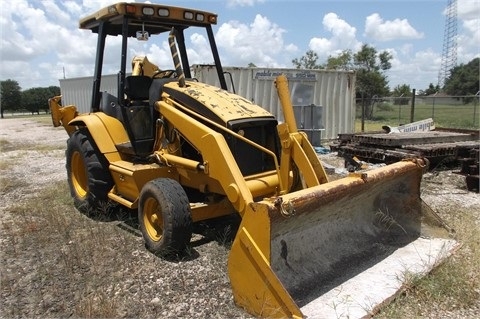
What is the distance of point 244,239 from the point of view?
3.41m

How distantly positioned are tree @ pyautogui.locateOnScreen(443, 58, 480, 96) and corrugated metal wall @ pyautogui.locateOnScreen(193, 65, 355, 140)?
123 ft

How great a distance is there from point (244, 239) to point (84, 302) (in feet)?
4.52

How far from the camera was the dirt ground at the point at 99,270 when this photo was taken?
11.8ft

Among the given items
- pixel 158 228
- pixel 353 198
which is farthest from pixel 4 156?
pixel 353 198

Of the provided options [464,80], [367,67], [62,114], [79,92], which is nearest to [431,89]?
[464,80]

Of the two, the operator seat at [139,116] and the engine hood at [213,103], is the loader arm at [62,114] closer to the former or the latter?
the operator seat at [139,116]

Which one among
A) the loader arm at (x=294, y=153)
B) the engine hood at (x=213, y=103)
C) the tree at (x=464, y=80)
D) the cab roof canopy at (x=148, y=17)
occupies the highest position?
the tree at (x=464, y=80)

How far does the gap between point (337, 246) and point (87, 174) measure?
3.29 m

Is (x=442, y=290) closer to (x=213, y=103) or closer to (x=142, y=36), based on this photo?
(x=213, y=103)

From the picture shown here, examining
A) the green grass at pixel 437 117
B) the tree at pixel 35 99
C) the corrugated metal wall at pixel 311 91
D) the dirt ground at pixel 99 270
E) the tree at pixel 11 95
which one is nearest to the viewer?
the dirt ground at pixel 99 270

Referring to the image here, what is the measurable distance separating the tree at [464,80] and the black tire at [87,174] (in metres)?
48.5

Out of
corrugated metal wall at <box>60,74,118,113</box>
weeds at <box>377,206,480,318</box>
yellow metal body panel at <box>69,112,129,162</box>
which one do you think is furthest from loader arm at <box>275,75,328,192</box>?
corrugated metal wall at <box>60,74,118,113</box>

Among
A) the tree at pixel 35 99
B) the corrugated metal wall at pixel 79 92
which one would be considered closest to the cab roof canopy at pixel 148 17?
the corrugated metal wall at pixel 79 92

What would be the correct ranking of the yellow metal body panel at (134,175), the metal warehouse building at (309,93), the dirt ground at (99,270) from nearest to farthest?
1. the dirt ground at (99,270)
2. the yellow metal body panel at (134,175)
3. the metal warehouse building at (309,93)
